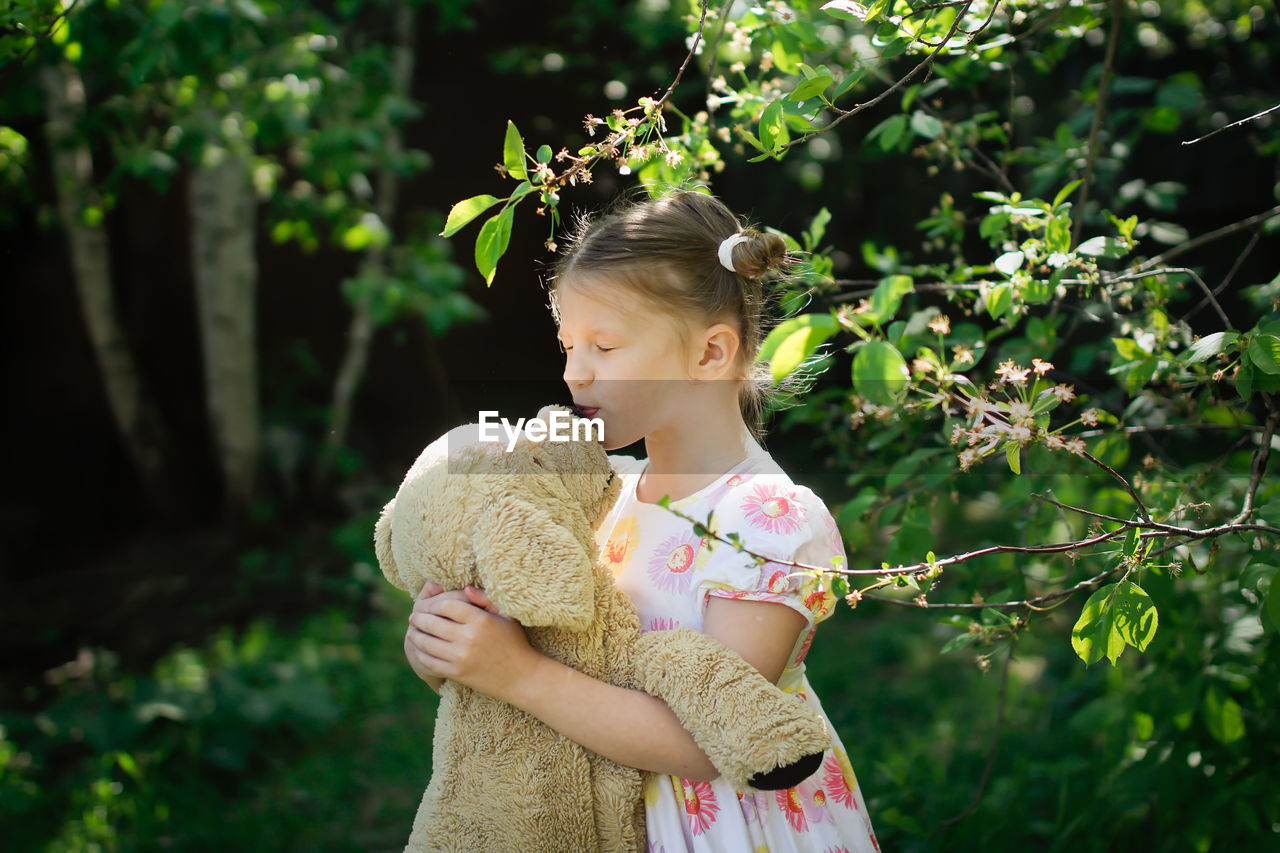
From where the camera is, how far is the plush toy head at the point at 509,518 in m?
0.97

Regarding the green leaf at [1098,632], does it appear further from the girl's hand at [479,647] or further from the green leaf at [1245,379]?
the girl's hand at [479,647]

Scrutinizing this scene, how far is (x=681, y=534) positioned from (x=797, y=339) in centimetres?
45

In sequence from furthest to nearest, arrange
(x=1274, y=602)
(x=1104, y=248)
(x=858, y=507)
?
1. (x=858, y=507)
2. (x=1104, y=248)
3. (x=1274, y=602)

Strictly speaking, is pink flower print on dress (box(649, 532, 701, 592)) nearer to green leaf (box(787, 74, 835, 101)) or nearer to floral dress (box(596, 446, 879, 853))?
floral dress (box(596, 446, 879, 853))

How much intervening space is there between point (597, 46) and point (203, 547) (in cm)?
254

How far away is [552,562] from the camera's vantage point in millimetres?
968

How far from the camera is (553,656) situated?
1.05 meters

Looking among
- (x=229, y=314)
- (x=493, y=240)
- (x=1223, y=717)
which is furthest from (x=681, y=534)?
(x=229, y=314)

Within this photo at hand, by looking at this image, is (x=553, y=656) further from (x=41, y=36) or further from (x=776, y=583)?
(x=41, y=36)

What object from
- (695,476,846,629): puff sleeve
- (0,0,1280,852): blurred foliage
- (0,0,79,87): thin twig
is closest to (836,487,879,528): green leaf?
(0,0,1280,852): blurred foliage

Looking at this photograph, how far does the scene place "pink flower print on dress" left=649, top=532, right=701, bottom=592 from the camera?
1.12 metres

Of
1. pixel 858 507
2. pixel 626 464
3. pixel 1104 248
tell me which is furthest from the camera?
pixel 858 507

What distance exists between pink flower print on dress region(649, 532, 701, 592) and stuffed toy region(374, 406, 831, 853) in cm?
6

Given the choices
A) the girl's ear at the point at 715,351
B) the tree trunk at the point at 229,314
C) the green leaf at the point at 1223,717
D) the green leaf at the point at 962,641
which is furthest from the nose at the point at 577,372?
the tree trunk at the point at 229,314
